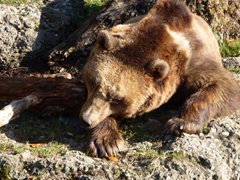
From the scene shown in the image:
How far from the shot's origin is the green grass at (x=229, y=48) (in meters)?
9.06

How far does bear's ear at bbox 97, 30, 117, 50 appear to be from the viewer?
6.17 meters

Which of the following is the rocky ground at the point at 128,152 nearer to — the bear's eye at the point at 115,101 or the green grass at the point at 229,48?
the bear's eye at the point at 115,101

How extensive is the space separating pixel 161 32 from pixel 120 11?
2.23 m

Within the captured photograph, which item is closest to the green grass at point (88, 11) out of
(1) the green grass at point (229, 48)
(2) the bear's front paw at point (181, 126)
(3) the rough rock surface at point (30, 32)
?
(3) the rough rock surface at point (30, 32)

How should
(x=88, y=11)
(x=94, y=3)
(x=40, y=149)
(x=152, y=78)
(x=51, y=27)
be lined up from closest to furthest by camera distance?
(x=40, y=149) → (x=152, y=78) → (x=51, y=27) → (x=88, y=11) → (x=94, y=3)

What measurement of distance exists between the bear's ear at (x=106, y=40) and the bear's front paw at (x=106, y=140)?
0.75m

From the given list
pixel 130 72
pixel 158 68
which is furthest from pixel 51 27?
pixel 158 68

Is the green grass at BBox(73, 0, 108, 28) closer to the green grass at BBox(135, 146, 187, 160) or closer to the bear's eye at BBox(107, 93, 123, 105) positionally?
the bear's eye at BBox(107, 93, 123, 105)

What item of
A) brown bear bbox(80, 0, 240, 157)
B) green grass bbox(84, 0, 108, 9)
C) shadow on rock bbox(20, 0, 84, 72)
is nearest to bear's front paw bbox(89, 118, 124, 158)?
brown bear bbox(80, 0, 240, 157)

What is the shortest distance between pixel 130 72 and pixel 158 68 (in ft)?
0.94

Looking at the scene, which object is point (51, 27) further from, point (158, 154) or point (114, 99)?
point (158, 154)

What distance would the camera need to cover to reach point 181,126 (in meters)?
5.97

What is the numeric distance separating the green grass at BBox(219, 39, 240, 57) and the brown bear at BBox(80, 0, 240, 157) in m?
2.38

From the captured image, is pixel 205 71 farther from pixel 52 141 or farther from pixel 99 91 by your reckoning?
pixel 52 141
